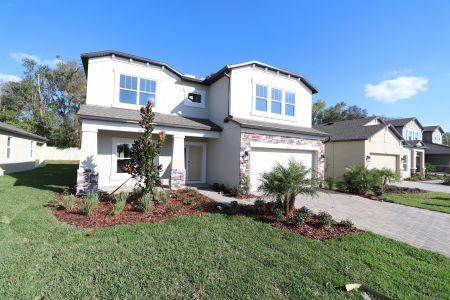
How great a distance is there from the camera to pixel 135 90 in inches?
496

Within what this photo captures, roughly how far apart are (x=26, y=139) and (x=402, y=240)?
26505 mm

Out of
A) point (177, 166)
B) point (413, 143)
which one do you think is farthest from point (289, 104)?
point (413, 143)

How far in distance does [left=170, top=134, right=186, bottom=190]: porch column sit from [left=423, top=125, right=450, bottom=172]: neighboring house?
34.5 metres

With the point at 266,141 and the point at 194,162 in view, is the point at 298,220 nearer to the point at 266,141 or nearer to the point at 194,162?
the point at 266,141

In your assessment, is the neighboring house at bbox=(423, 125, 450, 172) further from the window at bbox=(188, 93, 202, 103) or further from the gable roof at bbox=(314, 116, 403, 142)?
the window at bbox=(188, 93, 202, 103)

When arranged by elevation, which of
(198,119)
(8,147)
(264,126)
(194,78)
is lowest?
(8,147)

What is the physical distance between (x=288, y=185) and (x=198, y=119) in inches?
338

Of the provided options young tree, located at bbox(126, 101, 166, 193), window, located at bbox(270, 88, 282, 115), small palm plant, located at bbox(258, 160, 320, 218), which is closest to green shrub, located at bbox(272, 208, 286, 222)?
small palm plant, located at bbox(258, 160, 320, 218)

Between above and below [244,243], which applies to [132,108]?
above

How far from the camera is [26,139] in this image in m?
20.0

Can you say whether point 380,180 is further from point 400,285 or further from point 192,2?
point 192,2

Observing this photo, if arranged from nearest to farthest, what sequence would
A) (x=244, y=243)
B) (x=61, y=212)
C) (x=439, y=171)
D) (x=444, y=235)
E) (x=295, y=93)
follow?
(x=244, y=243) → (x=444, y=235) → (x=61, y=212) → (x=295, y=93) → (x=439, y=171)

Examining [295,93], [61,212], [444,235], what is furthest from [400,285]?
[295,93]

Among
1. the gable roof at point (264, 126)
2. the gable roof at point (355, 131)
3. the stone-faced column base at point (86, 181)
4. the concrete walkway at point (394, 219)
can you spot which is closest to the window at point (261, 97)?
the gable roof at point (264, 126)
